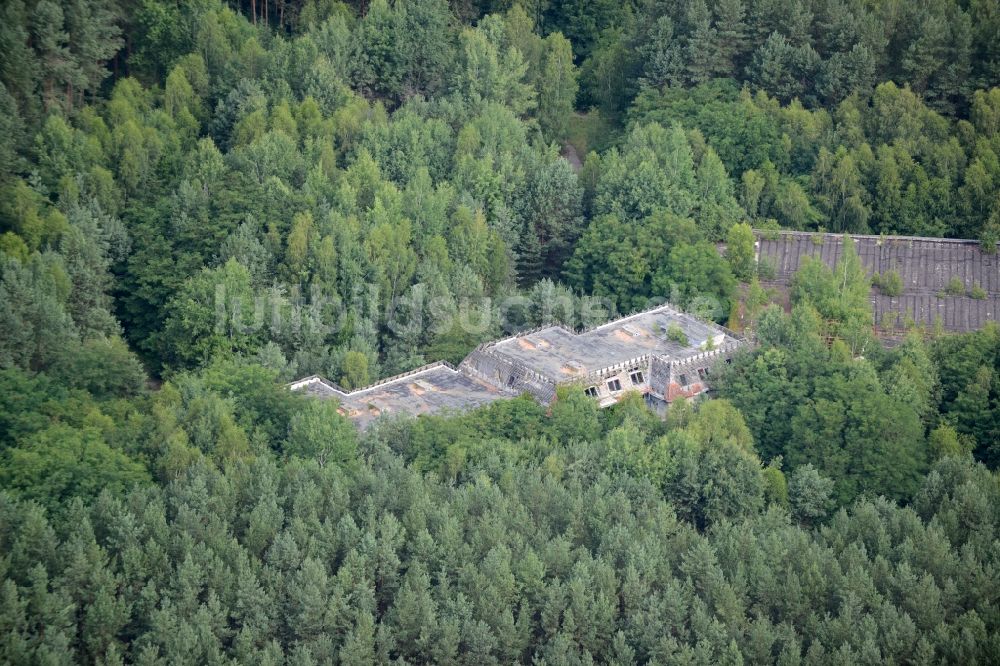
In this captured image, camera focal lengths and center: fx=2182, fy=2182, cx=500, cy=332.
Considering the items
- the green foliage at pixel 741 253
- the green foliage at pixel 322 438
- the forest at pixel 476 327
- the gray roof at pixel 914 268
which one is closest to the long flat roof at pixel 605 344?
the forest at pixel 476 327

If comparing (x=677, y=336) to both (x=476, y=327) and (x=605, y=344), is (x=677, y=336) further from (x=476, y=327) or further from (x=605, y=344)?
(x=476, y=327)

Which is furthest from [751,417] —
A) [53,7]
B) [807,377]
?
[53,7]

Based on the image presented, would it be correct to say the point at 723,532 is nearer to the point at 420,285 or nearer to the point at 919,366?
the point at 919,366

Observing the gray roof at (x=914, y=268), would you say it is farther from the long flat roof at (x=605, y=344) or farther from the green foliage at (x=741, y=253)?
A: the long flat roof at (x=605, y=344)

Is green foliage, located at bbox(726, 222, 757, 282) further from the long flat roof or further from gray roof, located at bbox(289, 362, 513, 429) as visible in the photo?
gray roof, located at bbox(289, 362, 513, 429)

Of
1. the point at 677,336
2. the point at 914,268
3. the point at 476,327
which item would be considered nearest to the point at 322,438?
the point at 476,327

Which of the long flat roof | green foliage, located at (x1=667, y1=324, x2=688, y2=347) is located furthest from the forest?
green foliage, located at (x1=667, y1=324, x2=688, y2=347)
